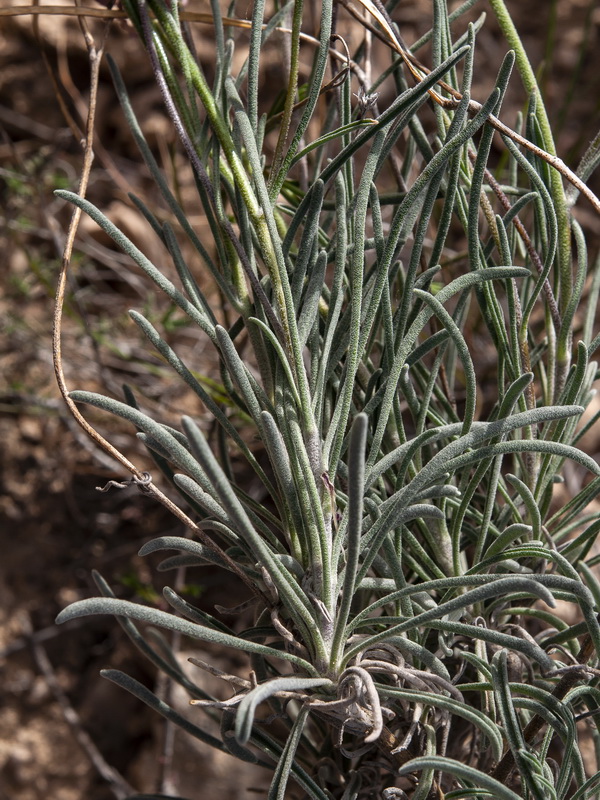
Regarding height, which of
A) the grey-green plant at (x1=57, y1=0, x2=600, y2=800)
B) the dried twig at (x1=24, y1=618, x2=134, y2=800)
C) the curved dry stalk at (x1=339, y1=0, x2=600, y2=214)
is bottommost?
the dried twig at (x1=24, y1=618, x2=134, y2=800)

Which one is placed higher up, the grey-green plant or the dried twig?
the grey-green plant

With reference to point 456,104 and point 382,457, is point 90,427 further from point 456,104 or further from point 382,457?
point 456,104

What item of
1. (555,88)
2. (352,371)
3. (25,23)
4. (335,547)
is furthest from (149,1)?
(555,88)

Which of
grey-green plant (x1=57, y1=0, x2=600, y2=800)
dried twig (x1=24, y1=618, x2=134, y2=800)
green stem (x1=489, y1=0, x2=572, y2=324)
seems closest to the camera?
grey-green plant (x1=57, y1=0, x2=600, y2=800)

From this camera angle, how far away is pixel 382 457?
57 centimetres

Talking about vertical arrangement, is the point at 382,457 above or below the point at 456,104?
below

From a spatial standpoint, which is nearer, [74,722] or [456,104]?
[456,104]

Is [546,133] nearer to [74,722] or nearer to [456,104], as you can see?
[456,104]

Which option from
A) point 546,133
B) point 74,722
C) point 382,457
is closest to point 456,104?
point 546,133

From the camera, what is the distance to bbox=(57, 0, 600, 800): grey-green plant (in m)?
0.48

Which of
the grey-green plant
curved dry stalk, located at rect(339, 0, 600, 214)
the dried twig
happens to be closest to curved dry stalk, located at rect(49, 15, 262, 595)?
the grey-green plant

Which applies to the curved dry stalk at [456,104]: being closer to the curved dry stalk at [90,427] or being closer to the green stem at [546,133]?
the green stem at [546,133]

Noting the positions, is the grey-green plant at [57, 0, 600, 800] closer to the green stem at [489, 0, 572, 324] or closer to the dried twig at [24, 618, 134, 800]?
the green stem at [489, 0, 572, 324]

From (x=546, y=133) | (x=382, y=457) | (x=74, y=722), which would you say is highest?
(x=546, y=133)
